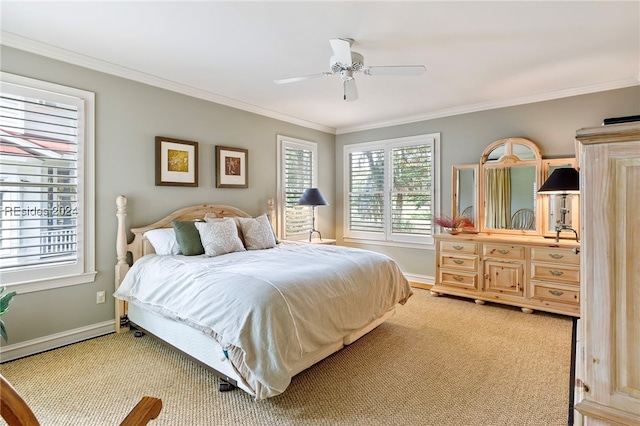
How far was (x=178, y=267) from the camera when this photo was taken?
2775 mm

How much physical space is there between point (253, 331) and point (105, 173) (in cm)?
236

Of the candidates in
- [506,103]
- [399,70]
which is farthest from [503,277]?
[399,70]

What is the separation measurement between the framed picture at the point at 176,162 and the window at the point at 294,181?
141 cm

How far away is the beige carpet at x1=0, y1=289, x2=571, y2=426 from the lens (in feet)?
6.61

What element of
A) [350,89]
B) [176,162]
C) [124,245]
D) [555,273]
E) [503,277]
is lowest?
[503,277]

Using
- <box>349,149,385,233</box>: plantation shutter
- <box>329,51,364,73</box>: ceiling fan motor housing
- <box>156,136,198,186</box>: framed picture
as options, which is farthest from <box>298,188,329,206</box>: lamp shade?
<box>329,51,364,73</box>: ceiling fan motor housing

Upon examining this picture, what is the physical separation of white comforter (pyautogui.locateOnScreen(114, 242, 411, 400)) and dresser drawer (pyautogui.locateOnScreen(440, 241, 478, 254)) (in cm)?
135

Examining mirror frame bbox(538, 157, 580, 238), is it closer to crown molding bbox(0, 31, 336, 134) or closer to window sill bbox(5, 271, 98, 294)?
crown molding bbox(0, 31, 336, 134)

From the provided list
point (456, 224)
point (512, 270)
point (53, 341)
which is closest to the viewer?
point (53, 341)

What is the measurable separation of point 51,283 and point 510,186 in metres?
5.14

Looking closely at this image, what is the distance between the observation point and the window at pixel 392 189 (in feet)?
16.7

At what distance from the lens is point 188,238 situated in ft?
11.0

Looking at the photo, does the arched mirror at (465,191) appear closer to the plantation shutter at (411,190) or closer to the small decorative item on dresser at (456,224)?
the small decorative item on dresser at (456,224)

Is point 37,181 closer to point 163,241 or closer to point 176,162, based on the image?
point 163,241
